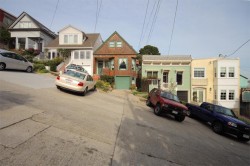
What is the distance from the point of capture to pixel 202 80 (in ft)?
98.1

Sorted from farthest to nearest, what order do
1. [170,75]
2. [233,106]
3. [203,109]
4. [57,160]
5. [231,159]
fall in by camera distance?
[170,75] < [233,106] < [203,109] < [231,159] < [57,160]

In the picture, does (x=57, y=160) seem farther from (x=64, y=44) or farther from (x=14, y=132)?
(x=64, y=44)

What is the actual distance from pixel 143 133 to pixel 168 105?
4.91 m

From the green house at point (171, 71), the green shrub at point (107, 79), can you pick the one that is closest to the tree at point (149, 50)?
the green house at point (171, 71)

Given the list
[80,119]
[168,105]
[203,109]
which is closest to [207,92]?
[203,109]

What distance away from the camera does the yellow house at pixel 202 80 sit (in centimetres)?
2964

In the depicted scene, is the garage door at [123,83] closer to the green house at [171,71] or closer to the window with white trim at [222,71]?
the green house at [171,71]

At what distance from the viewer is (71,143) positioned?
17.3 ft

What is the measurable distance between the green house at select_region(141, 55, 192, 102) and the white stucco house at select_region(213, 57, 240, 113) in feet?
13.5

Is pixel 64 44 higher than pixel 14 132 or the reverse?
higher

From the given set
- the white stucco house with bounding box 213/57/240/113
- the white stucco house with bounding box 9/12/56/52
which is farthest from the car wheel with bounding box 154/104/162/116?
the white stucco house with bounding box 9/12/56/52

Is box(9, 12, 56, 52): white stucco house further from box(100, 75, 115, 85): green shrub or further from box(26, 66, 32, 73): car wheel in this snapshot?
box(26, 66, 32, 73): car wheel

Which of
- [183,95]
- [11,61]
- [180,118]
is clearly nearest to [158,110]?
[180,118]

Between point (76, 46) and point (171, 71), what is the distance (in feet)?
55.7
